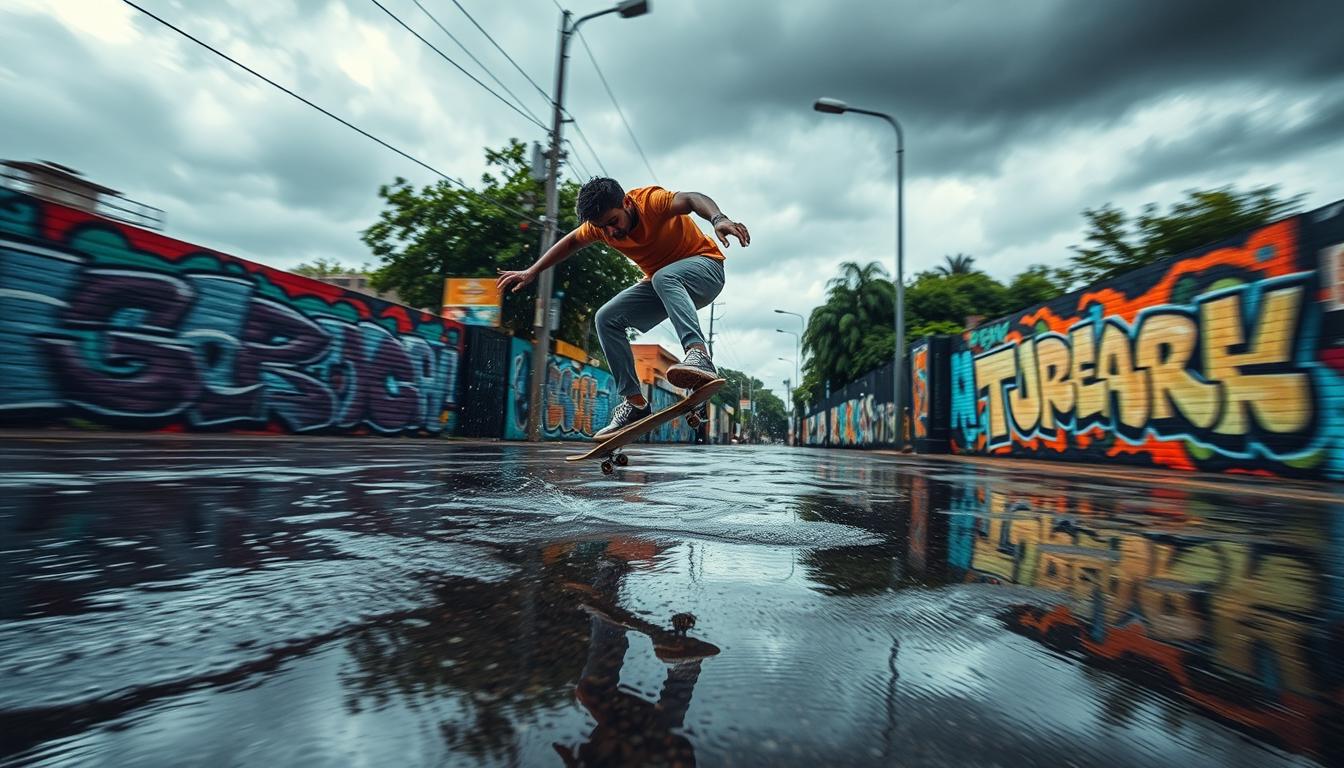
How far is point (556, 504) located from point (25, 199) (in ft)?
29.4

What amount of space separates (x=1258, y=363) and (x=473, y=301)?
18700 mm

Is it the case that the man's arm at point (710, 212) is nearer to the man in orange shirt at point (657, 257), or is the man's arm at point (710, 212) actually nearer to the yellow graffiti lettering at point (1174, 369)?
the man in orange shirt at point (657, 257)

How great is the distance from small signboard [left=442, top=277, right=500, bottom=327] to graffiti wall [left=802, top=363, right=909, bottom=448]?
12885 millimetres

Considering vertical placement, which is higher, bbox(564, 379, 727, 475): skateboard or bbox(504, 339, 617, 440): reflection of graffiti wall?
bbox(504, 339, 617, 440): reflection of graffiti wall

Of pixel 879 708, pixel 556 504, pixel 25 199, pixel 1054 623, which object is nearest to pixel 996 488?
pixel 556 504

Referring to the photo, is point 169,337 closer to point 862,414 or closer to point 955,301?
point 862,414

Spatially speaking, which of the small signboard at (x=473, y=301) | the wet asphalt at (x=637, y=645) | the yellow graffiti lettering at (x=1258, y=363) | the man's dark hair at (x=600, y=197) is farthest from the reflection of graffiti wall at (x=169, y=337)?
the yellow graffiti lettering at (x=1258, y=363)

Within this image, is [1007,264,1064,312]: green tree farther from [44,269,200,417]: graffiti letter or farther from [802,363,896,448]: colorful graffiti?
[44,269,200,417]: graffiti letter

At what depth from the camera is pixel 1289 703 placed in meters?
0.63

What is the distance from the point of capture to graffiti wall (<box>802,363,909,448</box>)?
850 inches

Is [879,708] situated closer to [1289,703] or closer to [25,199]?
[1289,703]

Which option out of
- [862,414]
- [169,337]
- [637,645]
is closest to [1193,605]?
[637,645]

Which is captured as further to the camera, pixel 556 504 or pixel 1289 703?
pixel 556 504

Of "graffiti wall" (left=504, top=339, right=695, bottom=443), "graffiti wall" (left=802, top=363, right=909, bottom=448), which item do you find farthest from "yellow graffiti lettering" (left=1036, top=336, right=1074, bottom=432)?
"graffiti wall" (left=504, top=339, right=695, bottom=443)
